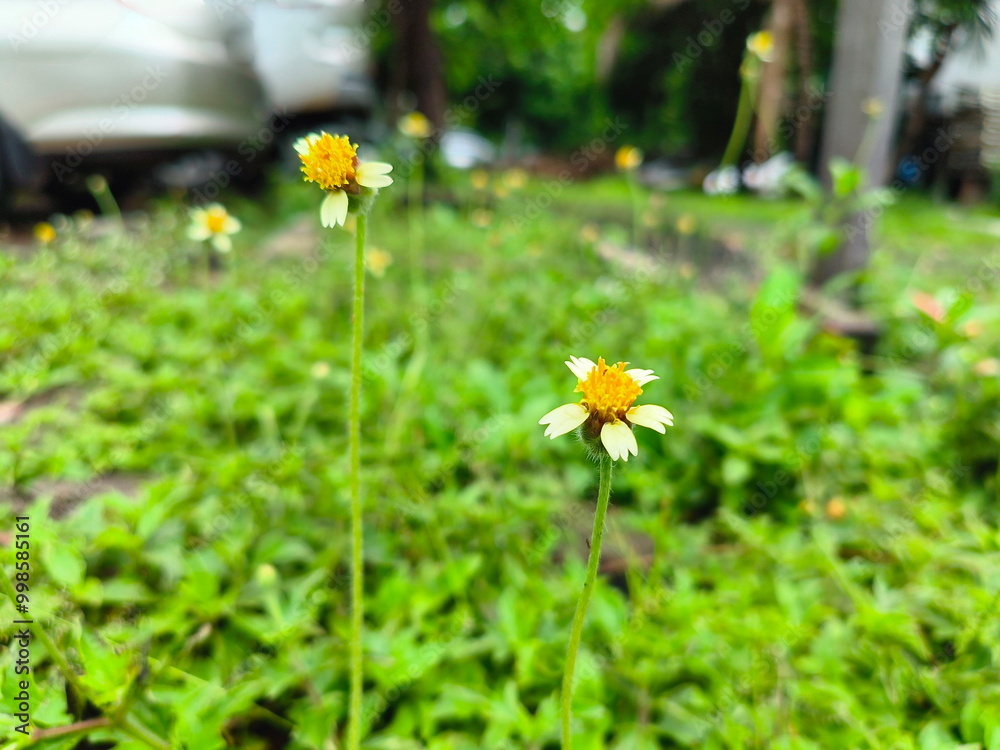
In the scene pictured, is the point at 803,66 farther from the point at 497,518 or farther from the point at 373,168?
the point at 373,168

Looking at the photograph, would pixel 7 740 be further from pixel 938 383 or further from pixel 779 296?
pixel 938 383

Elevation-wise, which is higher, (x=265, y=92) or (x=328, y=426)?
(x=265, y=92)

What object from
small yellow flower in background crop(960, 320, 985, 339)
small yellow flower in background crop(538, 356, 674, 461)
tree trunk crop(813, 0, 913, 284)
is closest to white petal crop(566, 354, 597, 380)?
small yellow flower in background crop(538, 356, 674, 461)

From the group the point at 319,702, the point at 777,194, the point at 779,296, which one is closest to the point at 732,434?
the point at 779,296

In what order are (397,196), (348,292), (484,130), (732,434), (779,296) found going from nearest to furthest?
(732,434) → (779,296) → (348,292) → (397,196) → (484,130)

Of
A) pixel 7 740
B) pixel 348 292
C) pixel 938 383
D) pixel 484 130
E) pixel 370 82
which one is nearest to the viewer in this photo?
pixel 7 740

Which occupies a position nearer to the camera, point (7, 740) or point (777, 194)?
point (7, 740)

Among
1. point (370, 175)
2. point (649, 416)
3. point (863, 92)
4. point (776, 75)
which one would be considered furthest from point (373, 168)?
point (776, 75)
